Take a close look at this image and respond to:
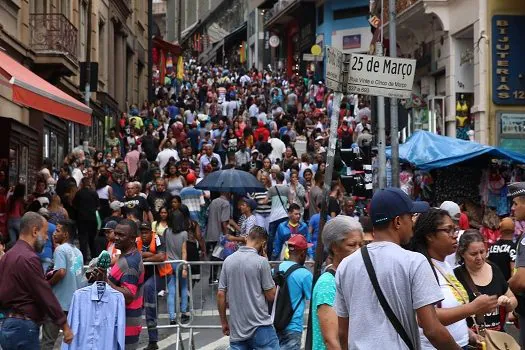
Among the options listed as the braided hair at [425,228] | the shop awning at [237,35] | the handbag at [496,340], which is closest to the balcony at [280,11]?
the shop awning at [237,35]

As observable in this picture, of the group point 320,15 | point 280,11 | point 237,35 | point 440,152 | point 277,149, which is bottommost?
point 440,152

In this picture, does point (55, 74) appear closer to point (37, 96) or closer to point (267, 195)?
point (267, 195)

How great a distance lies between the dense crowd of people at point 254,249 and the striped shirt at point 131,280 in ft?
0.05

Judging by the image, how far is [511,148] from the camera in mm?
28062

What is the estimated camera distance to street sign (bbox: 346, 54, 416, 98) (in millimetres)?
12344

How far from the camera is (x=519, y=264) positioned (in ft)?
28.2

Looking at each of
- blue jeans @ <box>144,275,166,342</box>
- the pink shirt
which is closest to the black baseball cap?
blue jeans @ <box>144,275,166,342</box>

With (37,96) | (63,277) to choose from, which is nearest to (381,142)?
(37,96)

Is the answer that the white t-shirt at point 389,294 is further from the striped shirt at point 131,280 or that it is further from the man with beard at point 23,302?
the striped shirt at point 131,280

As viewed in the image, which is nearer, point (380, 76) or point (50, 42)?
point (380, 76)

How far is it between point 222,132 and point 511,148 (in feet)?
27.0

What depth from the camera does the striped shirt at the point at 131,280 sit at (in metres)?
11.1

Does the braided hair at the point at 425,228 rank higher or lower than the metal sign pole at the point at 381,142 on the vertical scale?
lower

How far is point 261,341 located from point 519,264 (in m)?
2.63
